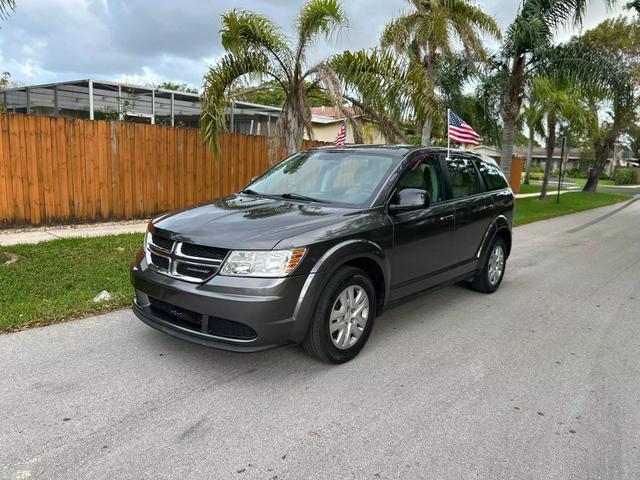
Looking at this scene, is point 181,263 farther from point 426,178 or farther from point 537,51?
point 537,51

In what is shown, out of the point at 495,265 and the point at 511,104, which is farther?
the point at 511,104

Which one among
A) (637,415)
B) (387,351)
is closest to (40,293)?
(387,351)

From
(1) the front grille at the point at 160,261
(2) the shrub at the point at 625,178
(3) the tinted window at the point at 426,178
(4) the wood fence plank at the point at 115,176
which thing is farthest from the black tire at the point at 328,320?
(2) the shrub at the point at 625,178

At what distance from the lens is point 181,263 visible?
367 cm

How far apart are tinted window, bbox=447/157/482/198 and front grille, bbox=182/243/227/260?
2830mm

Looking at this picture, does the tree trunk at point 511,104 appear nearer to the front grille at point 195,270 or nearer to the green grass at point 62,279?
the green grass at point 62,279

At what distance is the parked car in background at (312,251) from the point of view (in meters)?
3.44

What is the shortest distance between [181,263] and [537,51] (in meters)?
13.2

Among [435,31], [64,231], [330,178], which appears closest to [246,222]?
[330,178]

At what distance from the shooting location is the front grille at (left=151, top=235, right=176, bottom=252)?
3.79 m

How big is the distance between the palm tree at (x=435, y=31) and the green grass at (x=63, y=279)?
8760 millimetres

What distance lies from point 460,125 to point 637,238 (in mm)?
6003

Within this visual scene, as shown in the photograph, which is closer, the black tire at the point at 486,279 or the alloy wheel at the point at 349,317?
the alloy wheel at the point at 349,317

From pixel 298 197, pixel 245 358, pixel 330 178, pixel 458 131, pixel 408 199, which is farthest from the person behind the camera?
pixel 458 131
